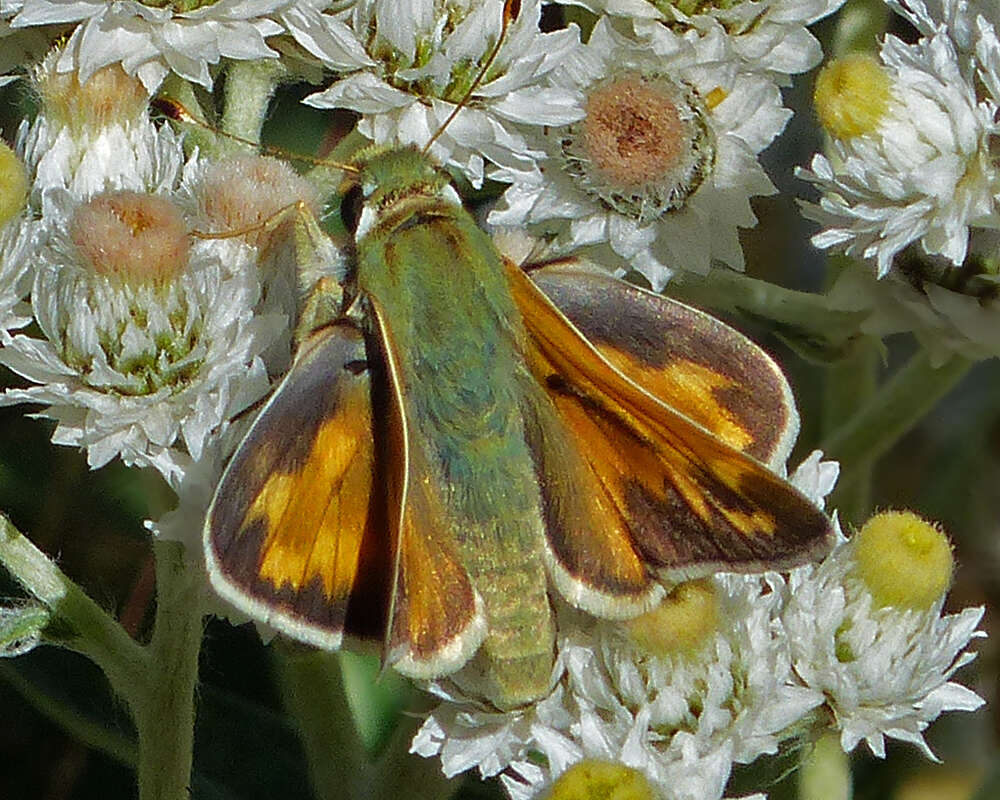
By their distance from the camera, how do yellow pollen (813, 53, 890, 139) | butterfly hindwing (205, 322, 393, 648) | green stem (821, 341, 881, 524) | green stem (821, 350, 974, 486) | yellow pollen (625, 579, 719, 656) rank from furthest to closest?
green stem (821, 341, 881, 524), green stem (821, 350, 974, 486), yellow pollen (813, 53, 890, 139), yellow pollen (625, 579, 719, 656), butterfly hindwing (205, 322, 393, 648)

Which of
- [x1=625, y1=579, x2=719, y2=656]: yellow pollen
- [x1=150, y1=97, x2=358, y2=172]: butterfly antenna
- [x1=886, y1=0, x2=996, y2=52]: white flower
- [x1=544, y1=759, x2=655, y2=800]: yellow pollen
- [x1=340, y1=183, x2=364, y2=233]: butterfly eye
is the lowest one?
[x1=544, y1=759, x2=655, y2=800]: yellow pollen

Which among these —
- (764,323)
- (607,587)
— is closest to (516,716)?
(607,587)

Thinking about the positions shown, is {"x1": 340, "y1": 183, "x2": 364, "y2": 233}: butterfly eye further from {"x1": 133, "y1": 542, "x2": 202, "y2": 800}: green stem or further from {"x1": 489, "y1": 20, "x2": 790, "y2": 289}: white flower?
{"x1": 133, "y1": 542, "x2": 202, "y2": 800}: green stem

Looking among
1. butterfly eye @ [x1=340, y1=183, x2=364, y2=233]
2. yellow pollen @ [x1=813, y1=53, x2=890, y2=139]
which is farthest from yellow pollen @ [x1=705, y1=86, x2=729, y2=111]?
butterfly eye @ [x1=340, y1=183, x2=364, y2=233]

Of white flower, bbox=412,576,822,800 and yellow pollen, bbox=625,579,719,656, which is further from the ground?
yellow pollen, bbox=625,579,719,656

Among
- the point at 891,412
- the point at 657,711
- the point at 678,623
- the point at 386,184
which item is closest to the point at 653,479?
the point at 678,623

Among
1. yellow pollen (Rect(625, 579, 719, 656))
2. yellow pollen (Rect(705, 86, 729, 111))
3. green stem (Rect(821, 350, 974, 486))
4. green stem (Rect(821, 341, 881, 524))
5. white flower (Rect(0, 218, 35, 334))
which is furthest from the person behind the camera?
green stem (Rect(821, 341, 881, 524))

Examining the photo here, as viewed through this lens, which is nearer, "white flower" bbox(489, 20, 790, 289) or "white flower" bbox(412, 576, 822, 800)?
"white flower" bbox(412, 576, 822, 800)
